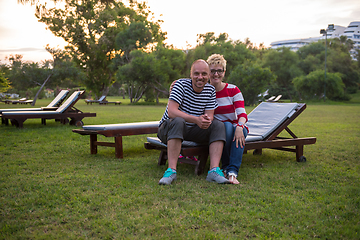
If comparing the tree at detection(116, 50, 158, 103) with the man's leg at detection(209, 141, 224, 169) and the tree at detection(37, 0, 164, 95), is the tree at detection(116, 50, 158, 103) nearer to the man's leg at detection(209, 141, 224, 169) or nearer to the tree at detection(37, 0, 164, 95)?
the tree at detection(37, 0, 164, 95)

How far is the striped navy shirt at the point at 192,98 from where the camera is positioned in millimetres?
3797

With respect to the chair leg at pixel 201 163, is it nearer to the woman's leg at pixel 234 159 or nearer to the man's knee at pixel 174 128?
the woman's leg at pixel 234 159

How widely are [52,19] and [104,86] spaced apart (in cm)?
1040

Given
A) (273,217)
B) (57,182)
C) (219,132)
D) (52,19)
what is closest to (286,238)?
(273,217)

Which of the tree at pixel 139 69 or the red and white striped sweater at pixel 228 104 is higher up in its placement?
the tree at pixel 139 69

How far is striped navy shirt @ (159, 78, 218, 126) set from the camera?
12.5ft

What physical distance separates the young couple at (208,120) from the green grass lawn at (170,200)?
0.24 metres

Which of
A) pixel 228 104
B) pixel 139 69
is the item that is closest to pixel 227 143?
pixel 228 104

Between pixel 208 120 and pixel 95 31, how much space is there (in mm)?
36548

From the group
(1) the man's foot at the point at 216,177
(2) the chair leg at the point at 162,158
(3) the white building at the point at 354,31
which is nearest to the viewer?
(1) the man's foot at the point at 216,177

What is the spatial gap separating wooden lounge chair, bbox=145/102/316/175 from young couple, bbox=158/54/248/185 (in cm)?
22

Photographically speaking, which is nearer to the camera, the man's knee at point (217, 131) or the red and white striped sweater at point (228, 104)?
the man's knee at point (217, 131)

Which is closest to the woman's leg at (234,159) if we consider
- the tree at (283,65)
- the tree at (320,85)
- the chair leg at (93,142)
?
the chair leg at (93,142)

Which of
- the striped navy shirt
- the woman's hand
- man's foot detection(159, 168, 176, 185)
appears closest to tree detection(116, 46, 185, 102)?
the striped navy shirt
